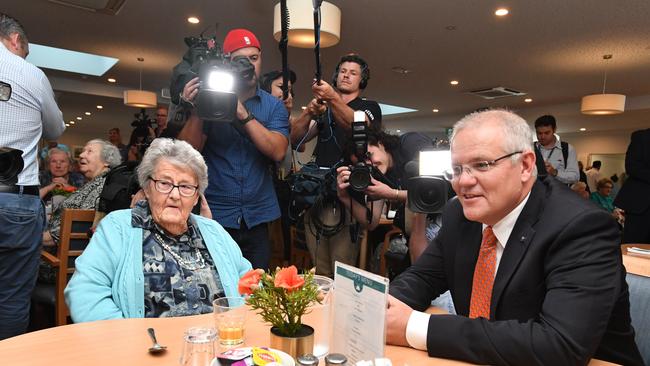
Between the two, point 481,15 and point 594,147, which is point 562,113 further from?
point 481,15

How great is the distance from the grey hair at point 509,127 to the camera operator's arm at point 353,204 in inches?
43.0

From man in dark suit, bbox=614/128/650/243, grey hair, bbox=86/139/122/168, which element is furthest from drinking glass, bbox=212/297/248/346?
man in dark suit, bbox=614/128/650/243

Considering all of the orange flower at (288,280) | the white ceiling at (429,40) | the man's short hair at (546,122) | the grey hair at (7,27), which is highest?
the white ceiling at (429,40)

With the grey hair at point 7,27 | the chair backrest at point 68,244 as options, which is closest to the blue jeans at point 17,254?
the chair backrest at point 68,244

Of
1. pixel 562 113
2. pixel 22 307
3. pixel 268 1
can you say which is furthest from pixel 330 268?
pixel 562 113

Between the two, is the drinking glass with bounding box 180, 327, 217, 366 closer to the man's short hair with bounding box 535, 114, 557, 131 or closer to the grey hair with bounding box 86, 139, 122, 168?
the grey hair with bounding box 86, 139, 122, 168

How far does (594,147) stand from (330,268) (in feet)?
43.3

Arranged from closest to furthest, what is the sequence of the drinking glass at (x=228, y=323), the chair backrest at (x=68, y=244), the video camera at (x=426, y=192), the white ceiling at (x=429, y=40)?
the drinking glass at (x=228, y=323)
the video camera at (x=426, y=192)
the chair backrest at (x=68, y=244)
the white ceiling at (x=429, y=40)

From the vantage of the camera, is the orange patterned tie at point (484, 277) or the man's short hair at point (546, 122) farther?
the man's short hair at point (546, 122)

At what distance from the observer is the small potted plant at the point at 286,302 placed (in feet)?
2.91

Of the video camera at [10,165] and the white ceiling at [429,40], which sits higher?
the white ceiling at [429,40]

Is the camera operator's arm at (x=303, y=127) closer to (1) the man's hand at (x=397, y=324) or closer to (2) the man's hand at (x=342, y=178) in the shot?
(2) the man's hand at (x=342, y=178)

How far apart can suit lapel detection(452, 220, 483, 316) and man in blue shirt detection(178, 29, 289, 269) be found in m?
1.06

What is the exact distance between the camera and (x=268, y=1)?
4.66m
